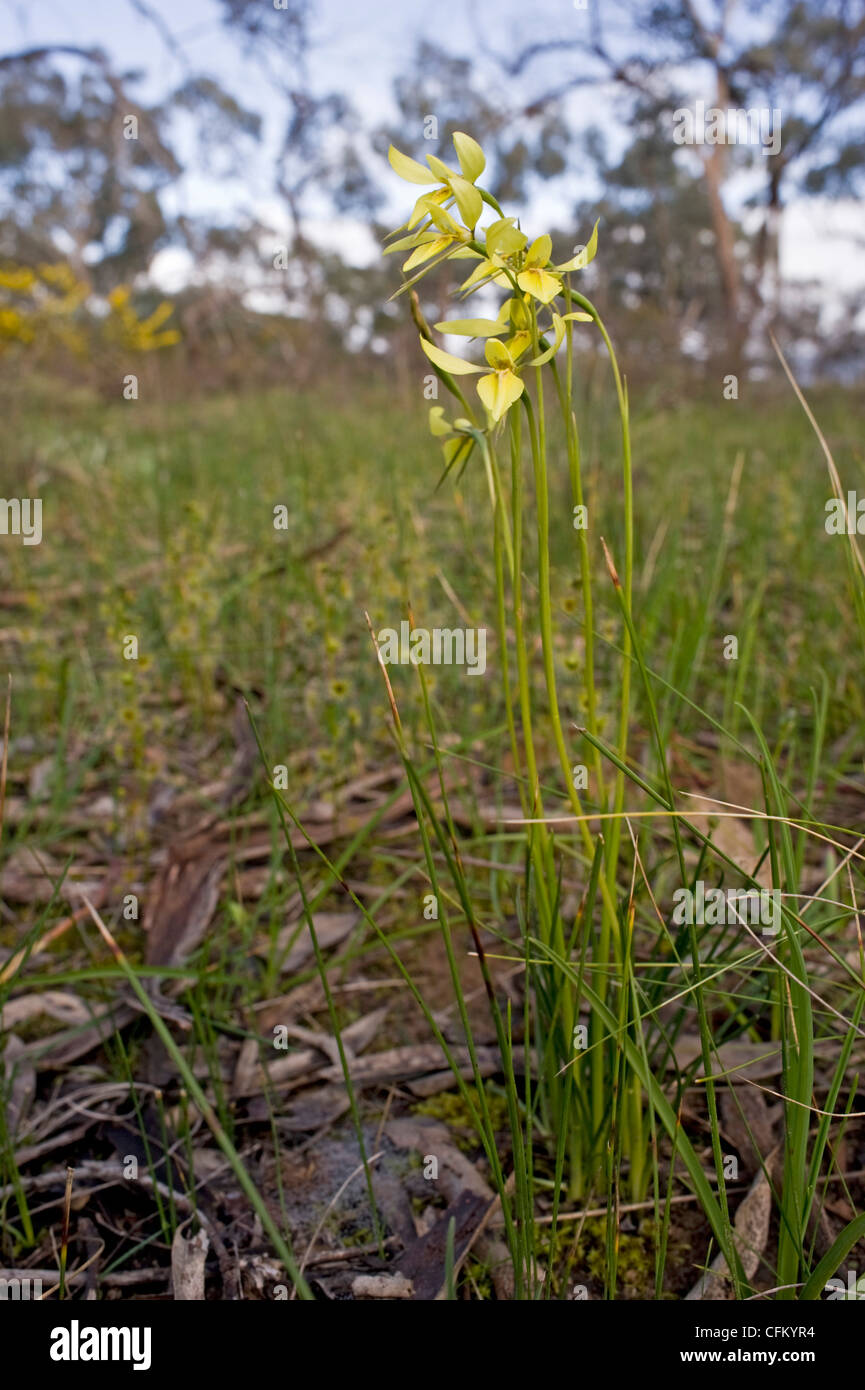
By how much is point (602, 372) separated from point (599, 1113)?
14.2ft

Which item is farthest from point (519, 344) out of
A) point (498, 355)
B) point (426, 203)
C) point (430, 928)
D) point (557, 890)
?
point (430, 928)

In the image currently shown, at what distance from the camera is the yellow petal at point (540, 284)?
2.23 ft

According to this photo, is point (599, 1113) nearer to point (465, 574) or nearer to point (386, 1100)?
point (386, 1100)

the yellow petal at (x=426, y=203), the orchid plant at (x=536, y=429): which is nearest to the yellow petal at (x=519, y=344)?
the orchid plant at (x=536, y=429)

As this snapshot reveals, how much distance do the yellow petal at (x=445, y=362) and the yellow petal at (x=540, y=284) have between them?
0.07 meters

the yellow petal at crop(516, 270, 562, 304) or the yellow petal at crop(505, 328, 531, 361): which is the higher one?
the yellow petal at crop(516, 270, 562, 304)

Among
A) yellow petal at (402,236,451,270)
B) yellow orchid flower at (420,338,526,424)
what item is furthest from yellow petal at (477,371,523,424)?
yellow petal at (402,236,451,270)

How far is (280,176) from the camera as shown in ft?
40.9

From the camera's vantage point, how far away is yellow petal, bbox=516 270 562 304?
26.7 inches

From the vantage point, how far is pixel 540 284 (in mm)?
692

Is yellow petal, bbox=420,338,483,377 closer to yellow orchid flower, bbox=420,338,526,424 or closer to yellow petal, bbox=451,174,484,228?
yellow orchid flower, bbox=420,338,526,424

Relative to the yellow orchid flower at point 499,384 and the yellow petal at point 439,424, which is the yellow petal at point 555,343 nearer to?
the yellow orchid flower at point 499,384

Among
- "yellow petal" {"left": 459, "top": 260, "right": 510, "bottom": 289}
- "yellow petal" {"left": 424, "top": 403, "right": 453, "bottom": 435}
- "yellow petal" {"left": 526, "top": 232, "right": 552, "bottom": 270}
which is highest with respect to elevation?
"yellow petal" {"left": 526, "top": 232, "right": 552, "bottom": 270}

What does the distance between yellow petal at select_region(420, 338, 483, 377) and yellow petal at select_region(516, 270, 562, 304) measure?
0.07 metres
